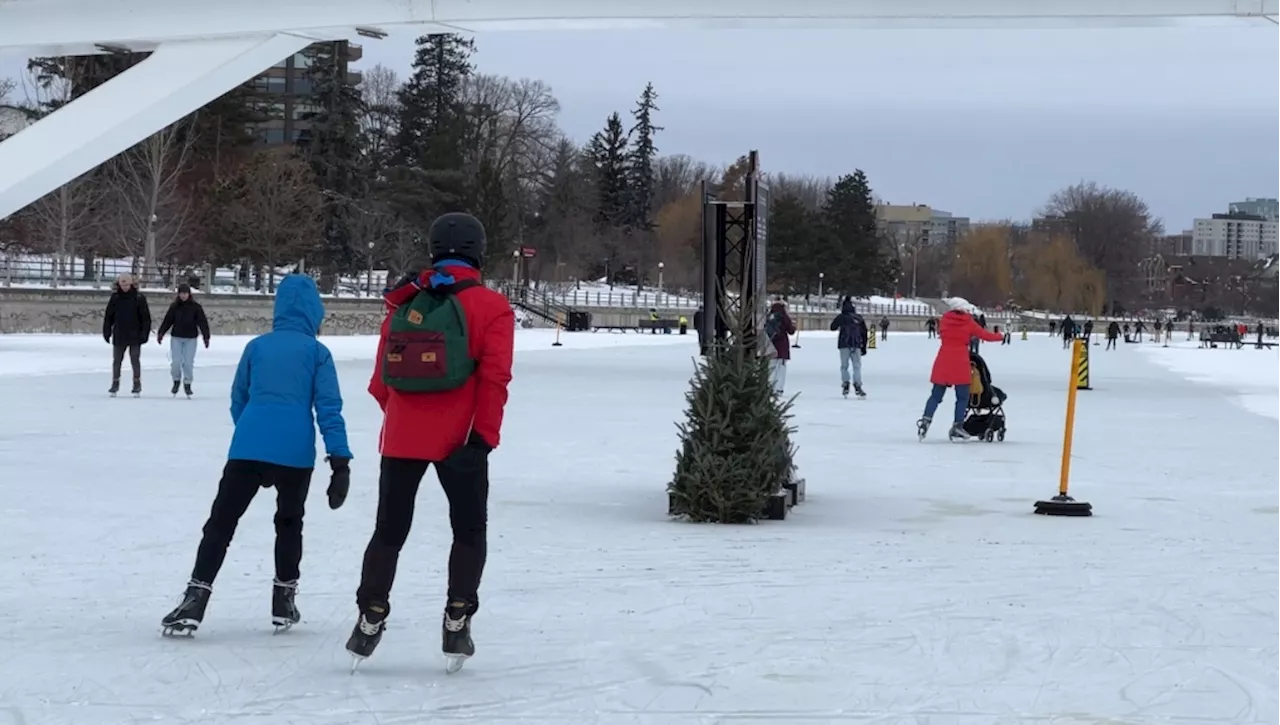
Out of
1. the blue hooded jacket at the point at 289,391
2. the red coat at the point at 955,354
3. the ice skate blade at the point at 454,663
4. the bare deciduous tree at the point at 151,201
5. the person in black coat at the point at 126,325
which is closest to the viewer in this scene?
the ice skate blade at the point at 454,663

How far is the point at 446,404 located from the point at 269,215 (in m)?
60.2

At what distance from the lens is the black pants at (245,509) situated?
22.7ft

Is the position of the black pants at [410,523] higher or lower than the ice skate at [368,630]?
higher

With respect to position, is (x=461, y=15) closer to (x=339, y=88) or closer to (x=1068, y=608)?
(x=1068, y=608)

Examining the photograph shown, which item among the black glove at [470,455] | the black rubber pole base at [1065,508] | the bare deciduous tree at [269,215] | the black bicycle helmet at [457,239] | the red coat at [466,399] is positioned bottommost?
the black rubber pole base at [1065,508]

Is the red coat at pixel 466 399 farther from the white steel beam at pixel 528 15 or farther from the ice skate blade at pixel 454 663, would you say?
the white steel beam at pixel 528 15

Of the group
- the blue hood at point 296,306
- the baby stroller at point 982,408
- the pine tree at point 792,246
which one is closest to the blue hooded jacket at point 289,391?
the blue hood at point 296,306

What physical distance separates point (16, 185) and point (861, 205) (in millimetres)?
124146

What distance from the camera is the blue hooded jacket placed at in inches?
271

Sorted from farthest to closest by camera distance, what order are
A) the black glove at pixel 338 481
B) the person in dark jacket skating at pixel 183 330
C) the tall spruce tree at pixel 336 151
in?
the tall spruce tree at pixel 336 151 < the person in dark jacket skating at pixel 183 330 < the black glove at pixel 338 481

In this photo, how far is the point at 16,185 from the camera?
23531mm

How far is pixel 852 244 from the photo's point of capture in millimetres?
141125

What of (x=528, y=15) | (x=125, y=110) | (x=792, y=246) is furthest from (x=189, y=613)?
(x=792, y=246)

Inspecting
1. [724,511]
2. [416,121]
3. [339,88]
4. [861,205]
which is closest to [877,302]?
[861,205]
